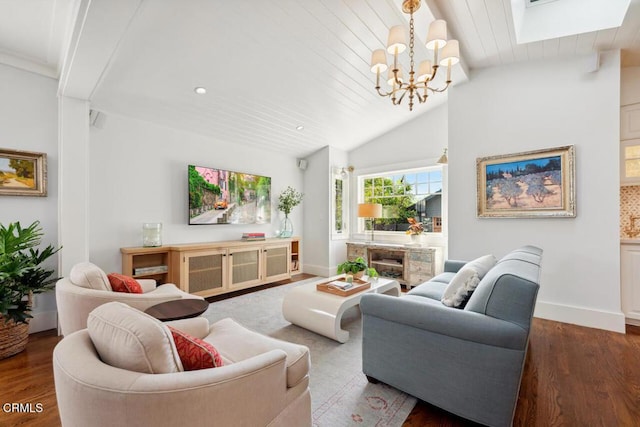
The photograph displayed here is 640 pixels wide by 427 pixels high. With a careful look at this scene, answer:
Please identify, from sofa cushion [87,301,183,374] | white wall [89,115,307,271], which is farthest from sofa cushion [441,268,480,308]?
white wall [89,115,307,271]

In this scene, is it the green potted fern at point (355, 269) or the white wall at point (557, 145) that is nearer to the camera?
the white wall at point (557, 145)

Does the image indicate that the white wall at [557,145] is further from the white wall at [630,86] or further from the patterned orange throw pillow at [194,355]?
the patterned orange throw pillow at [194,355]

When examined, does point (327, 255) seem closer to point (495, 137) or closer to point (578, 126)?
point (495, 137)

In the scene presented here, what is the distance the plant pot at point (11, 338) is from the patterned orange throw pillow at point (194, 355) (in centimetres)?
235

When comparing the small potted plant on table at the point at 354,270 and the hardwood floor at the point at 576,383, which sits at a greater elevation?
the small potted plant on table at the point at 354,270

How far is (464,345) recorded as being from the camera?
1.53m

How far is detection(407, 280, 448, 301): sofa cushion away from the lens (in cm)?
242

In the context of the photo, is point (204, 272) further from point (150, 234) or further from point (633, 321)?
point (633, 321)

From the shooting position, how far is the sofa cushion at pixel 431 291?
242 centimetres

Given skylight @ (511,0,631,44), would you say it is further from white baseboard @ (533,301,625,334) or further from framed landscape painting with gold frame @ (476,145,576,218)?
white baseboard @ (533,301,625,334)

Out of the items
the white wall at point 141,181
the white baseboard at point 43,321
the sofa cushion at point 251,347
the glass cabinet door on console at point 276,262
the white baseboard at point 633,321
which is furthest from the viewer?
the glass cabinet door on console at point 276,262

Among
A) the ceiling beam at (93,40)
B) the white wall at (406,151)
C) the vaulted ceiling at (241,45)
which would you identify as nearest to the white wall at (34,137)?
the vaulted ceiling at (241,45)

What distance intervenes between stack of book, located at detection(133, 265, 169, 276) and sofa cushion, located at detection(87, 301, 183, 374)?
8.87ft

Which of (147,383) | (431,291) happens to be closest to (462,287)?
(431,291)
